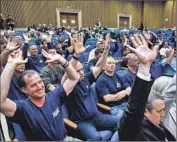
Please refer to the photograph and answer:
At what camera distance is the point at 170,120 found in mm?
1908

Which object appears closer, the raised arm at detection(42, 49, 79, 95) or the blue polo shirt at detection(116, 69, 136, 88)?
the raised arm at detection(42, 49, 79, 95)

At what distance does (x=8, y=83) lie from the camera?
4.93ft

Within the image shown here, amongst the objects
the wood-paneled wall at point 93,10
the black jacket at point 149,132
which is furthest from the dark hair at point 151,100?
the wood-paneled wall at point 93,10

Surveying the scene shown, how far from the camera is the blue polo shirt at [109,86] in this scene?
2768 millimetres

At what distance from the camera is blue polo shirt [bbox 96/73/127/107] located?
9.08ft

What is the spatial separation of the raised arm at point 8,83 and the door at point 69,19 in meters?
13.4

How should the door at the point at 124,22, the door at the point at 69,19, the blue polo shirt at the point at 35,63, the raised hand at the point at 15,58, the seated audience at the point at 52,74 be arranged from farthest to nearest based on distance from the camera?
the door at the point at 124,22, the door at the point at 69,19, the blue polo shirt at the point at 35,63, the seated audience at the point at 52,74, the raised hand at the point at 15,58

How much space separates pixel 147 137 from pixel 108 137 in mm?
850

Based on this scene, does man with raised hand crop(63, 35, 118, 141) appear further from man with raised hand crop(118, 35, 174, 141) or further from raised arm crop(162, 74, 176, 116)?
man with raised hand crop(118, 35, 174, 141)

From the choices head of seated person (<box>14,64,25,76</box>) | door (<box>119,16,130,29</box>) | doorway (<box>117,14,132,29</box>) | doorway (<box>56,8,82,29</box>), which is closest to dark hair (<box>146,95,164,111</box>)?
head of seated person (<box>14,64,25,76</box>)

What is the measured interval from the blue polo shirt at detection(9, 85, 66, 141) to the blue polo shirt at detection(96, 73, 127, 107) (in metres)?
0.99

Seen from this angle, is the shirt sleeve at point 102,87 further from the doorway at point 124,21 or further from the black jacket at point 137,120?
the doorway at point 124,21

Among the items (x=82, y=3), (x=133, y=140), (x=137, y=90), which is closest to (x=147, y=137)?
(x=133, y=140)

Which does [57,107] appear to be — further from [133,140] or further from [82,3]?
[82,3]
